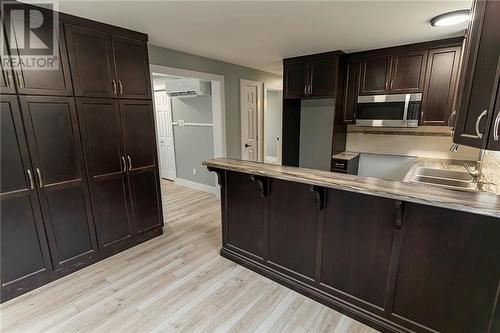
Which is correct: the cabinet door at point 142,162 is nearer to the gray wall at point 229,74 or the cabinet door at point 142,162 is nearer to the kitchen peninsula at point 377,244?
the gray wall at point 229,74

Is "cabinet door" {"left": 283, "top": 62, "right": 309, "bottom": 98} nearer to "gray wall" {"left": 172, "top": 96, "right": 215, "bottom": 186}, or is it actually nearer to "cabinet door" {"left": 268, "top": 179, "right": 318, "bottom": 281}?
"gray wall" {"left": 172, "top": 96, "right": 215, "bottom": 186}

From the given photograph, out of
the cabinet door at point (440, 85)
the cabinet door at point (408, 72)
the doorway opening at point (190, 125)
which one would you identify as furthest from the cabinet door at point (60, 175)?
the cabinet door at point (440, 85)

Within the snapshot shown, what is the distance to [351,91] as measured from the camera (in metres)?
3.59

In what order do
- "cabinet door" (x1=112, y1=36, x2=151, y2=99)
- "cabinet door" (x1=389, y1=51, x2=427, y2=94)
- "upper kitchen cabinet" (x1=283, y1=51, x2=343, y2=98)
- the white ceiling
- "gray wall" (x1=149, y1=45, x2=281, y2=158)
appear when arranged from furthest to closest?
"upper kitchen cabinet" (x1=283, y1=51, x2=343, y2=98), "gray wall" (x1=149, y1=45, x2=281, y2=158), "cabinet door" (x1=389, y1=51, x2=427, y2=94), "cabinet door" (x1=112, y1=36, x2=151, y2=99), the white ceiling

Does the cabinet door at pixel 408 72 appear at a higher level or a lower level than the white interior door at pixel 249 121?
higher

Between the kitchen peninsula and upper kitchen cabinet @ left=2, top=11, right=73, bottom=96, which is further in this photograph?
upper kitchen cabinet @ left=2, top=11, right=73, bottom=96

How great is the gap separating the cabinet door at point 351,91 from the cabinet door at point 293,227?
2.19 m

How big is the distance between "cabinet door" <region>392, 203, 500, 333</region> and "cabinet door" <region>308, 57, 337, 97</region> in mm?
2451

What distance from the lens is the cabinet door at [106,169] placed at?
2389mm

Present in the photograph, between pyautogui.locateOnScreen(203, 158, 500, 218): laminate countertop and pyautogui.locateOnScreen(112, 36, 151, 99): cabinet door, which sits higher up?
pyautogui.locateOnScreen(112, 36, 151, 99): cabinet door

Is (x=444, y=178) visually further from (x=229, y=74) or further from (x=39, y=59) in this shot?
(x=39, y=59)

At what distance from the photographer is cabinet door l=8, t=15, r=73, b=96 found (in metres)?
1.90

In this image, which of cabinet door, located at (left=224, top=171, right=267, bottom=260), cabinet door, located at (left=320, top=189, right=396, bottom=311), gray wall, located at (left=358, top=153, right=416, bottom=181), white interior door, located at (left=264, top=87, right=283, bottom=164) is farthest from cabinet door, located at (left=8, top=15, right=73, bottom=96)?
white interior door, located at (left=264, top=87, right=283, bottom=164)

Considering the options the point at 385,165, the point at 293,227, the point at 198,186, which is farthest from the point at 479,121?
the point at 198,186
